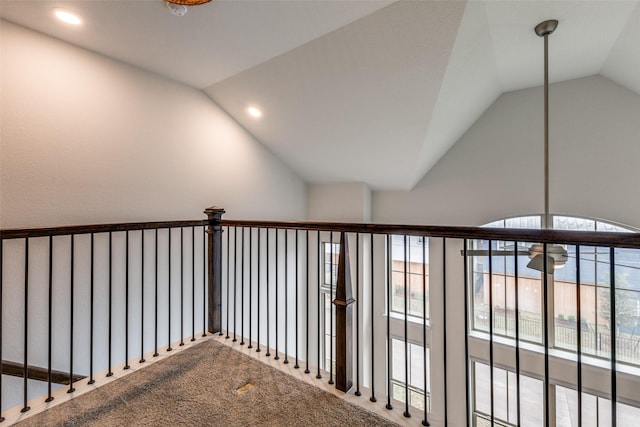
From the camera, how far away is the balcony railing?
174cm

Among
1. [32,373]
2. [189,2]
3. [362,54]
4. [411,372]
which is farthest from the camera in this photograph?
[411,372]

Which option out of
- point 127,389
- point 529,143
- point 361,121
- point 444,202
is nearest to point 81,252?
point 127,389

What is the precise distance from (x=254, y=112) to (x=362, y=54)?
5.52 feet

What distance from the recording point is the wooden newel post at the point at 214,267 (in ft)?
8.91

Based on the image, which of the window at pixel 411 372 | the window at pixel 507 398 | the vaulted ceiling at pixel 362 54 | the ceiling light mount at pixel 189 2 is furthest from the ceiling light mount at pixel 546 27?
the window at pixel 411 372

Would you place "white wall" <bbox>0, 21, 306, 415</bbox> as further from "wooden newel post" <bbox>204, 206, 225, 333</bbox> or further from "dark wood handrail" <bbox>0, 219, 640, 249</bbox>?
"dark wood handrail" <bbox>0, 219, 640, 249</bbox>

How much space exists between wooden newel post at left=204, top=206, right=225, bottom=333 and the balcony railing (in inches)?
0.4

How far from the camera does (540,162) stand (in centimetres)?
383

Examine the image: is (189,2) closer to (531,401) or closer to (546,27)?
(546,27)

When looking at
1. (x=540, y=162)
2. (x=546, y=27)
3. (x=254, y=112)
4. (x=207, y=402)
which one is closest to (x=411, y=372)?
(x=540, y=162)

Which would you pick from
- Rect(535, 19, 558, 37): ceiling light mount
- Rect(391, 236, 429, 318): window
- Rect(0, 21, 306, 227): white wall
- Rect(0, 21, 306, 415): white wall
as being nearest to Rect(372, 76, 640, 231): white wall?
Rect(391, 236, 429, 318): window

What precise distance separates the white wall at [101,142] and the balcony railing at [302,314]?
307 mm

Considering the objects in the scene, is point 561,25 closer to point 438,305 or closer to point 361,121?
point 361,121

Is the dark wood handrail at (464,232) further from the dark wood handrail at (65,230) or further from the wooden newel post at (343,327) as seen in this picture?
the wooden newel post at (343,327)
